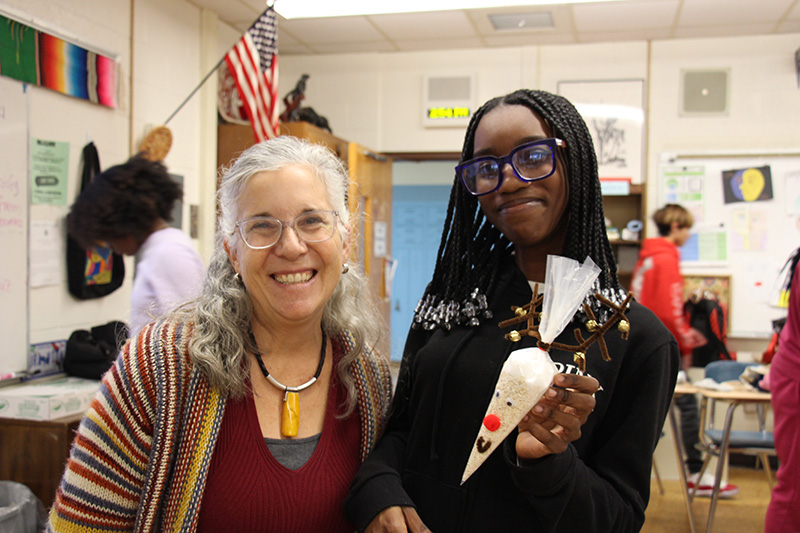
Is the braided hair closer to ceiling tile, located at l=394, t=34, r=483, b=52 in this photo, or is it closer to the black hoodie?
the black hoodie

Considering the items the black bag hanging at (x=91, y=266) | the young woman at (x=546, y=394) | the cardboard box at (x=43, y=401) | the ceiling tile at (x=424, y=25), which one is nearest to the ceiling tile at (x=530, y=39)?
the ceiling tile at (x=424, y=25)

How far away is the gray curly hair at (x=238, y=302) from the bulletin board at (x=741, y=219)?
451 centimetres

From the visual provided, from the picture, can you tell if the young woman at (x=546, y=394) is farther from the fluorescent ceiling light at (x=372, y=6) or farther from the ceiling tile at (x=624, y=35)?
the ceiling tile at (x=624, y=35)

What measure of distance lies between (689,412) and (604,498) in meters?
3.65

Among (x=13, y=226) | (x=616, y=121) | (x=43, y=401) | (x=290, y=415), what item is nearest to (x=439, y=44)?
(x=616, y=121)

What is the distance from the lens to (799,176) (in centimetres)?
508

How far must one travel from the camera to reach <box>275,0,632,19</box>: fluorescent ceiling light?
4371mm

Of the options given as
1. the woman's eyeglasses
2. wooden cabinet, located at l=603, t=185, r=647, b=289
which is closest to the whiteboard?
the woman's eyeglasses

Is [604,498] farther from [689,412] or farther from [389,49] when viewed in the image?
[389,49]

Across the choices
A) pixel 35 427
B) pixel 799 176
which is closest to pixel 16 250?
pixel 35 427

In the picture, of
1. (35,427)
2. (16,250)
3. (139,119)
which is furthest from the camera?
(139,119)

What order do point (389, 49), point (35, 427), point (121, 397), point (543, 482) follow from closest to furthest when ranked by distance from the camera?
point (543, 482) → point (121, 397) → point (35, 427) → point (389, 49)

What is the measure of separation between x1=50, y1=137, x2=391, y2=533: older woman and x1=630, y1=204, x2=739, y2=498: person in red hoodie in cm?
331

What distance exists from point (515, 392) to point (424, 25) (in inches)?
180
